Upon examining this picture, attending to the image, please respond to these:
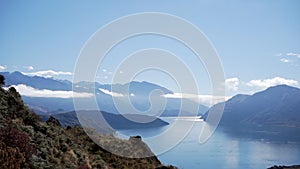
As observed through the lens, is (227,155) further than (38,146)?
Yes

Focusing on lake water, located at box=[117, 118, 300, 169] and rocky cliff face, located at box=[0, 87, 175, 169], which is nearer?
rocky cliff face, located at box=[0, 87, 175, 169]

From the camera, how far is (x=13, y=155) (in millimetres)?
8141

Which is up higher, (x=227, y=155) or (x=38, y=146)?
(x=38, y=146)

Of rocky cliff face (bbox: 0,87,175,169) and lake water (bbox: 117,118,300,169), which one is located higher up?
rocky cliff face (bbox: 0,87,175,169)

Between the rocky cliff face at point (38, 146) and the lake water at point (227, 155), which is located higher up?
the rocky cliff face at point (38, 146)

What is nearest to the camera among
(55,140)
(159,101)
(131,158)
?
(55,140)

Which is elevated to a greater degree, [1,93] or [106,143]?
[1,93]

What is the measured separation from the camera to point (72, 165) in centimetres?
1175

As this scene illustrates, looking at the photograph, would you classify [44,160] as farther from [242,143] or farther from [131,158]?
[242,143]

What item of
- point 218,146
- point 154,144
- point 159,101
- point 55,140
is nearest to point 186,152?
point 218,146

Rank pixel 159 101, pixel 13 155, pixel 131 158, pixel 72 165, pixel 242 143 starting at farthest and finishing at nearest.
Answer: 1. pixel 242 143
2. pixel 159 101
3. pixel 131 158
4. pixel 72 165
5. pixel 13 155

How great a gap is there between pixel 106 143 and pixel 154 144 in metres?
22.0

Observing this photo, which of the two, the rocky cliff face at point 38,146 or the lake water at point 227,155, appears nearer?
the rocky cliff face at point 38,146

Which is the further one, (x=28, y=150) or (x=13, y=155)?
(x=28, y=150)
